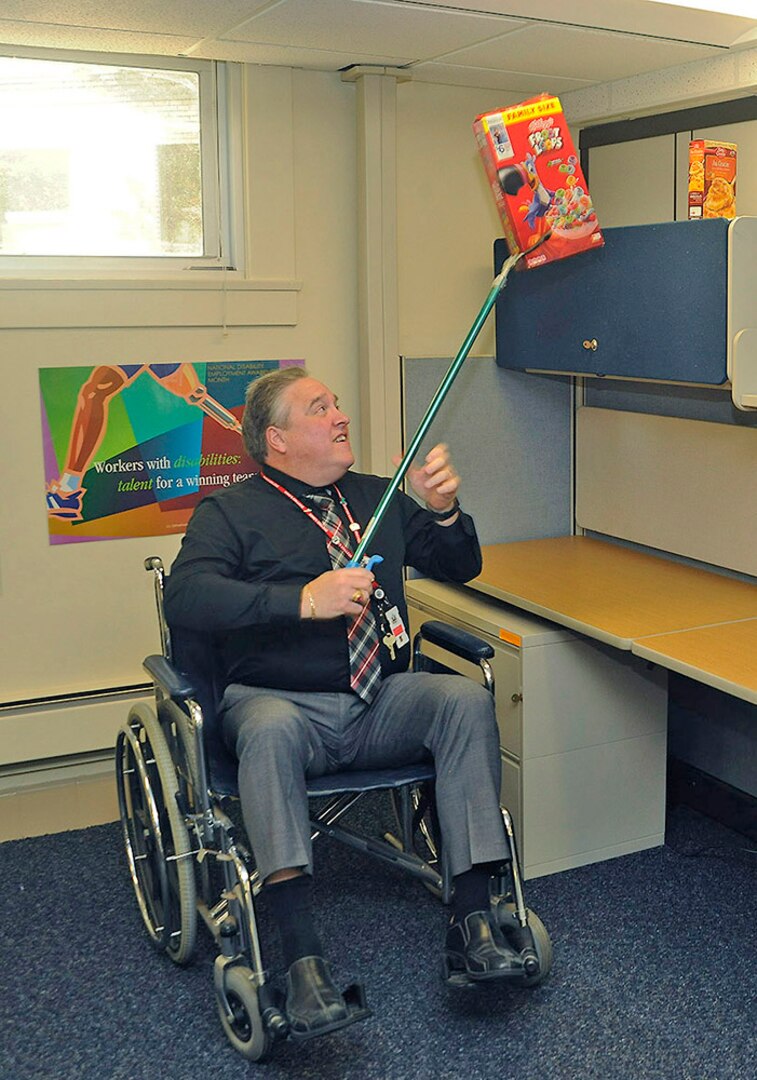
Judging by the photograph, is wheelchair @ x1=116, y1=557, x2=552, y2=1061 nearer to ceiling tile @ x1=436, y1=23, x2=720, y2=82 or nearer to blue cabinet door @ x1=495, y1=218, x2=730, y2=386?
blue cabinet door @ x1=495, y1=218, x2=730, y2=386

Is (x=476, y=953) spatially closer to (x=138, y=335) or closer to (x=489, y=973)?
(x=489, y=973)

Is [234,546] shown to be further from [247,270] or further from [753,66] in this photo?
[753,66]

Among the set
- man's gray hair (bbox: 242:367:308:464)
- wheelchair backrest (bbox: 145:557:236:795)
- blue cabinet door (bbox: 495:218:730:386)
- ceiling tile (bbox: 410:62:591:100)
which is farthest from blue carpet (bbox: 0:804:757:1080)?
ceiling tile (bbox: 410:62:591:100)

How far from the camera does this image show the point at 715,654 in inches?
97.7

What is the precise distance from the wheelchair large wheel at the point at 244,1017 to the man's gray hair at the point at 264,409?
1.12 metres

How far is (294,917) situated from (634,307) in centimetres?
161

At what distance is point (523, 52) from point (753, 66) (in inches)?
22.1

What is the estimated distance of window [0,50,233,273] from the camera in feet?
10.5

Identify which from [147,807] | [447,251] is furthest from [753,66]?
[147,807]

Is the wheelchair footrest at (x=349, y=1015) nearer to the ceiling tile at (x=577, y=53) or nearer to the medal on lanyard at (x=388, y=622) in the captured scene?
the medal on lanyard at (x=388, y=622)

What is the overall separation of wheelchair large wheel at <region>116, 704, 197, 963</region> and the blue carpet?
0.09 m

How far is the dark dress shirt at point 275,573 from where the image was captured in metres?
2.39

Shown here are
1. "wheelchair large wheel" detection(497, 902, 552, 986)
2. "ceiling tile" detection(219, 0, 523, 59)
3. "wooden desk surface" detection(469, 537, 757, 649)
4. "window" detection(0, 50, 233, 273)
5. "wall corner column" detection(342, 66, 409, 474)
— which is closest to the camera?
"wheelchair large wheel" detection(497, 902, 552, 986)

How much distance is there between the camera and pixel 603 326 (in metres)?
2.97
